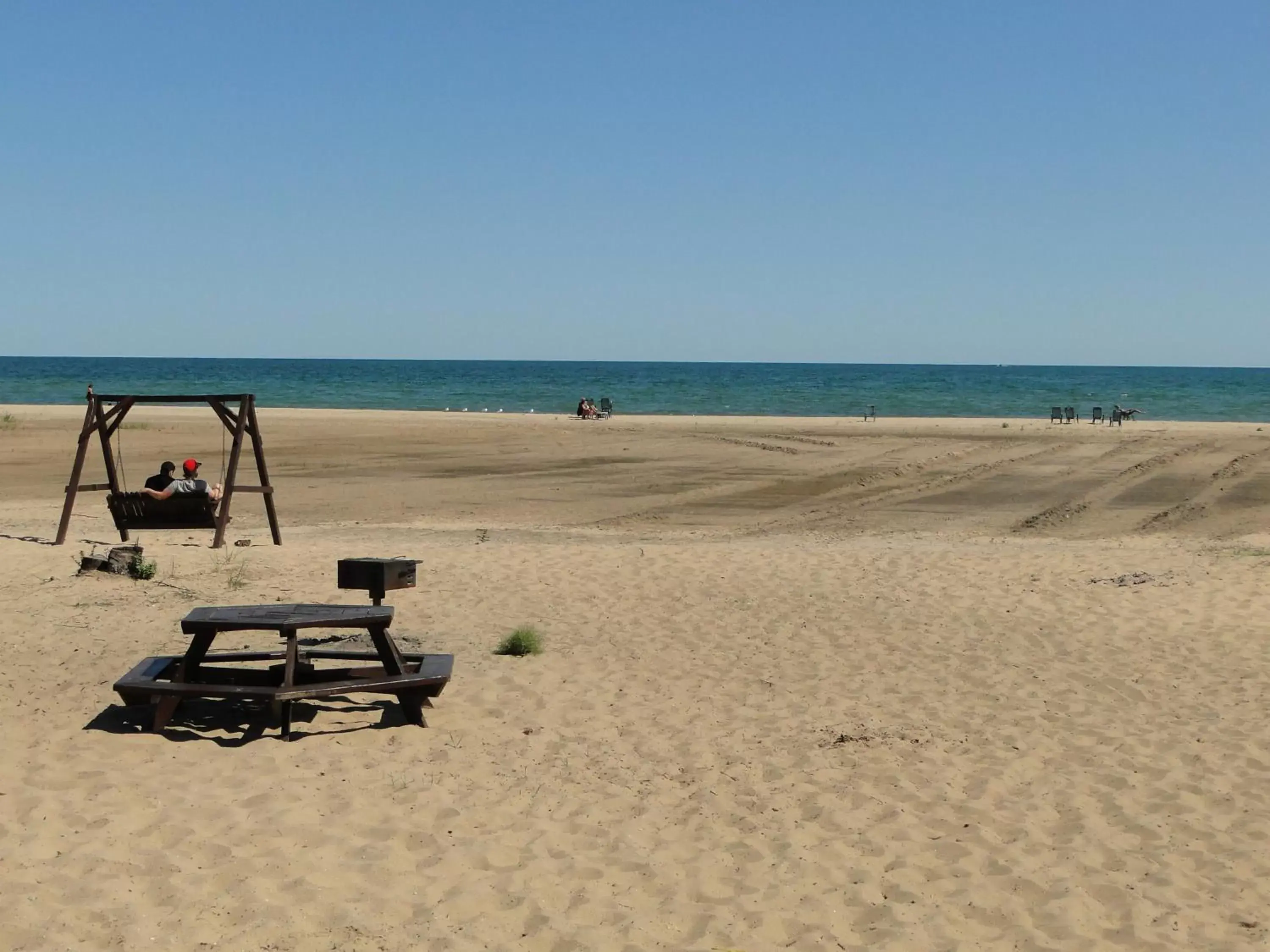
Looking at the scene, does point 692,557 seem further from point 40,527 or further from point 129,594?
point 40,527

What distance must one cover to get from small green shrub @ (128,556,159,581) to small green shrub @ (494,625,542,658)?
12.0ft

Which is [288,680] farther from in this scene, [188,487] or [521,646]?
[188,487]

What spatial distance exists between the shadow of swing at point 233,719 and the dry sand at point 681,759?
32 mm

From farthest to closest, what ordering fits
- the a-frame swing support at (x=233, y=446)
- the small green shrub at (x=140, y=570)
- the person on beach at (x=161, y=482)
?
the a-frame swing support at (x=233, y=446) < the person on beach at (x=161, y=482) < the small green shrub at (x=140, y=570)

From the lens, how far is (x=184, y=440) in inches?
1139

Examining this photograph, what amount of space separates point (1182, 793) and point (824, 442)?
24233mm

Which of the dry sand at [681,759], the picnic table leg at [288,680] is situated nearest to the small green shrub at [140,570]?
the dry sand at [681,759]

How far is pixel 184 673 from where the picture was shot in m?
7.38

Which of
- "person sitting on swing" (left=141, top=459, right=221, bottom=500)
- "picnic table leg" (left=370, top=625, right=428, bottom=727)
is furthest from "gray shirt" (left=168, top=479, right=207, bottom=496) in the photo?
"picnic table leg" (left=370, top=625, right=428, bottom=727)

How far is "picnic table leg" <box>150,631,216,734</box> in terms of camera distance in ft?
22.9

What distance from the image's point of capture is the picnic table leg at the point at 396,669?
7.22 m

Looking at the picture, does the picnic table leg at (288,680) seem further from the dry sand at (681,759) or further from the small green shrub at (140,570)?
the small green shrub at (140,570)

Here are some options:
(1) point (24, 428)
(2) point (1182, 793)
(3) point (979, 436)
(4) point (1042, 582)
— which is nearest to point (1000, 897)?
(2) point (1182, 793)

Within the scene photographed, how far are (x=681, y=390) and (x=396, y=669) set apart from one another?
7037 centimetres
